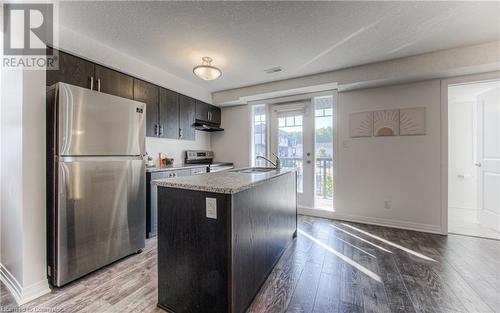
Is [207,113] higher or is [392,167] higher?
[207,113]

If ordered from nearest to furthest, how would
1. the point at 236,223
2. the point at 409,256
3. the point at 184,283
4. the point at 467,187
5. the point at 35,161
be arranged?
the point at 236,223, the point at 184,283, the point at 35,161, the point at 409,256, the point at 467,187

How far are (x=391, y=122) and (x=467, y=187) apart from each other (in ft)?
8.54

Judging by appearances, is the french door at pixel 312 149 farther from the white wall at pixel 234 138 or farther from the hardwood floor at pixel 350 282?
the hardwood floor at pixel 350 282

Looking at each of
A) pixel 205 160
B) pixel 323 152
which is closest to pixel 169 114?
pixel 205 160

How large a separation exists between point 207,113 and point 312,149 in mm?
2241

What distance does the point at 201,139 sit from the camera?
475cm

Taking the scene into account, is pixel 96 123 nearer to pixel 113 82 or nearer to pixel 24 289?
pixel 113 82

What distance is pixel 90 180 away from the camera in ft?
6.43

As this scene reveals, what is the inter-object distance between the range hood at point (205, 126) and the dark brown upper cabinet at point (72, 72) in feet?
6.12

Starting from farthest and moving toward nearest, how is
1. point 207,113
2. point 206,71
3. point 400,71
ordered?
point 207,113, point 400,71, point 206,71

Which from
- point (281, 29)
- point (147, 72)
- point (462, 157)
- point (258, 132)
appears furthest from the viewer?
point (258, 132)

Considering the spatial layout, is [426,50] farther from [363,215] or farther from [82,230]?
[82,230]

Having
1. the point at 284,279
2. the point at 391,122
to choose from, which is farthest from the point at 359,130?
the point at 284,279

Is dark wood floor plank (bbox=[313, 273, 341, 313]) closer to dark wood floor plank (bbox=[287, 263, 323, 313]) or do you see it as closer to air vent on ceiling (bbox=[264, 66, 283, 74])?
dark wood floor plank (bbox=[287, 263, 323, 313])
